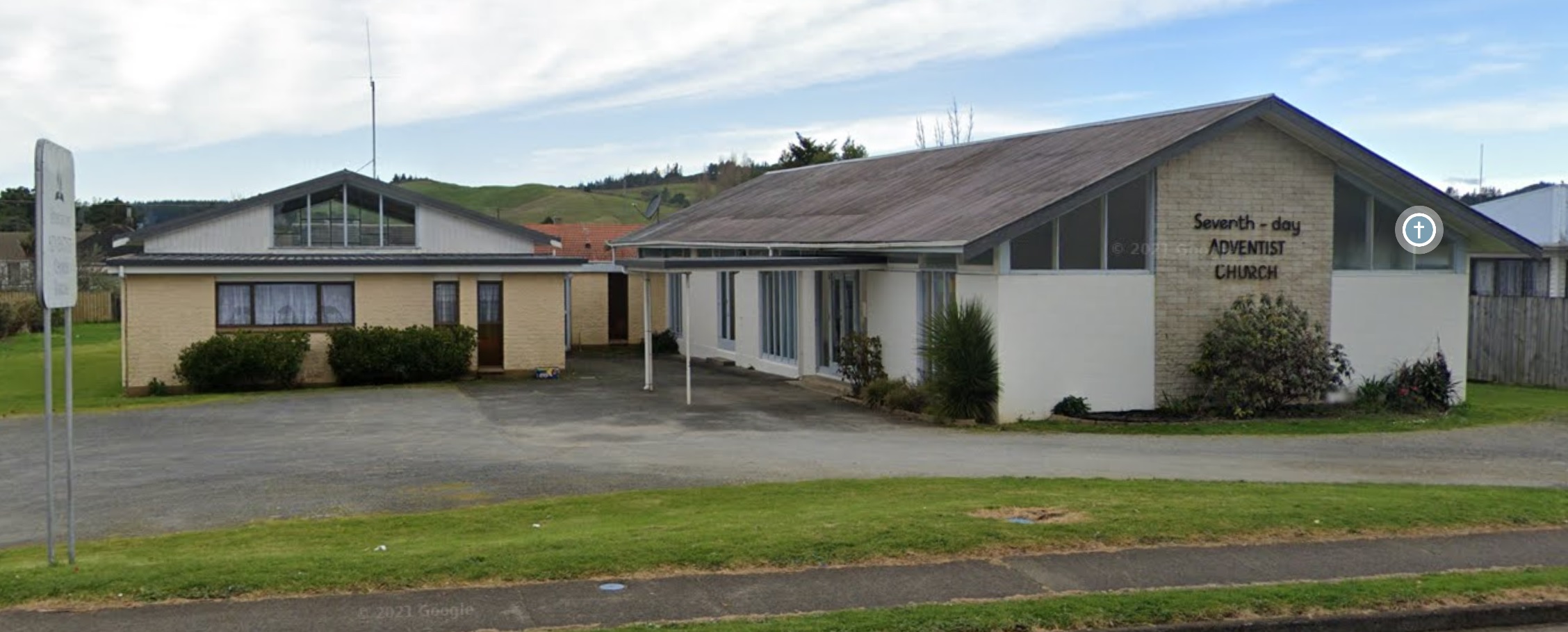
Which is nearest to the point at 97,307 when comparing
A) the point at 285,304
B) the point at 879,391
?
the point at 285,304

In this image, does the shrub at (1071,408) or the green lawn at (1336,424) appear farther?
the shrub at (1071,408)

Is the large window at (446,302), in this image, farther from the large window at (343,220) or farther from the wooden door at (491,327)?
the large window at (343,220)

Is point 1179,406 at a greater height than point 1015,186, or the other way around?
point 1015,186

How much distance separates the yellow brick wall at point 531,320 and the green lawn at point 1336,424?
39.0 feet

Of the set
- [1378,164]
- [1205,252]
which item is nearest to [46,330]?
[1205,252]

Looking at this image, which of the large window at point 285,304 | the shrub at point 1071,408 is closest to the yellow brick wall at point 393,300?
the large window at point 285,304

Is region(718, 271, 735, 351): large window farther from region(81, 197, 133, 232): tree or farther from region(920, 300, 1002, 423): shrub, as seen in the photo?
region(81, 197, 133, 232): tree

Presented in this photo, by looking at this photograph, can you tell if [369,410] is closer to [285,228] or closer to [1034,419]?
[285,228]

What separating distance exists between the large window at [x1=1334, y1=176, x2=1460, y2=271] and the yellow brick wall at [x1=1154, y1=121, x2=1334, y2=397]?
34cm

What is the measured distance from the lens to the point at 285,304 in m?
27.4

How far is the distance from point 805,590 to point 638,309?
95.4ft

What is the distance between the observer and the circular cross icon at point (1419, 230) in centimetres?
2202

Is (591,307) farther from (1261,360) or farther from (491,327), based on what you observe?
Answer: (1261,360)

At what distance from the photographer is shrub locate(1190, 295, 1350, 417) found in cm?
2036
